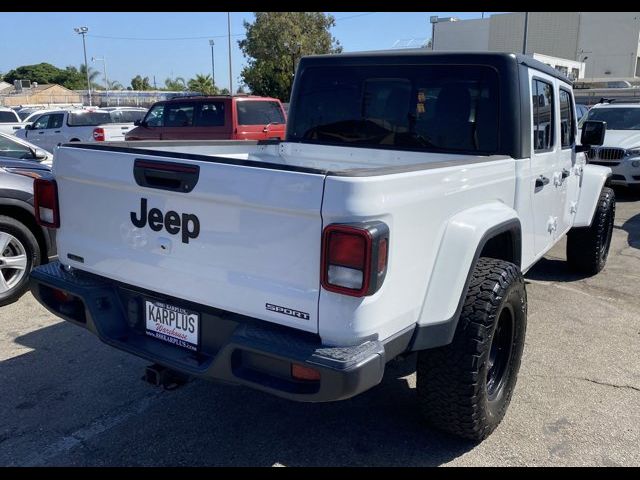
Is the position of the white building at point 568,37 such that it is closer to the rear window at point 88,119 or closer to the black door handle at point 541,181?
the rear window at point 88,119

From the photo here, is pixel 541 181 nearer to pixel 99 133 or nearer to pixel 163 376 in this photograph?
pixel 163 376

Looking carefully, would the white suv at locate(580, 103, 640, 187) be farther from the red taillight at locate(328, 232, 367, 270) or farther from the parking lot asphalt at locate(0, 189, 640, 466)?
the red taillight at locate(328, 232, 367, 270)

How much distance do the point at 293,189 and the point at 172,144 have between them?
1881 millimetres

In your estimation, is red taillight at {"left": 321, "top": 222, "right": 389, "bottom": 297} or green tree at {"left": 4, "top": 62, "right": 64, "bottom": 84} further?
green tree at {"left": 4, "top": 62, "right": 64, "bottom": 84}

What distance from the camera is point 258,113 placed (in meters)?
11.8

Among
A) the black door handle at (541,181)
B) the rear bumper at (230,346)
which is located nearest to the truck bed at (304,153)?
the black door handle at (541,181)

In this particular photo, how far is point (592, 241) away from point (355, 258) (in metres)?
4.53

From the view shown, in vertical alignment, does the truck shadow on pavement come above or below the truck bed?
below

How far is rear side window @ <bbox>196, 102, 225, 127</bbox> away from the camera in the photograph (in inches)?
455

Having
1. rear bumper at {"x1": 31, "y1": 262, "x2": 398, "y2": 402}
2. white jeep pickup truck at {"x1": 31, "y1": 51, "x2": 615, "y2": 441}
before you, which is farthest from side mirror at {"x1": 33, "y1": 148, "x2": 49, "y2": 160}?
rear bumper at {"x1": 31, "y1": 262, "x2": 398, "y2": 402}

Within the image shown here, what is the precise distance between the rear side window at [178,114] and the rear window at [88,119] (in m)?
4.51

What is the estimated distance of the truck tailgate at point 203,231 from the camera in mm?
2268

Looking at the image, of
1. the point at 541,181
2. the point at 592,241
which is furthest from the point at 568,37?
the point at 541,181

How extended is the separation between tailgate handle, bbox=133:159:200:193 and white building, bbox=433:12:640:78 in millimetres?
59304
